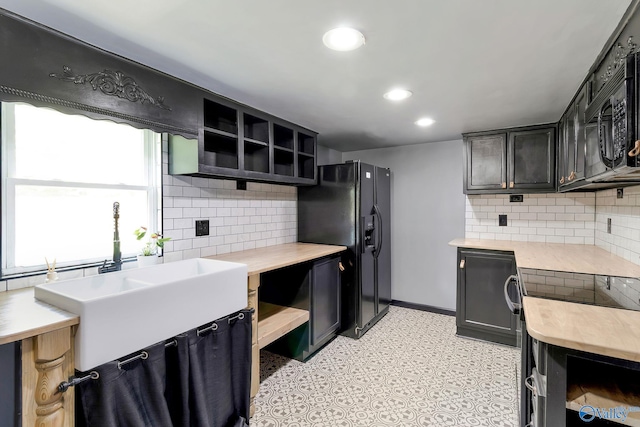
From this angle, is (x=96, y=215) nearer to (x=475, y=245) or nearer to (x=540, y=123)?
(x=475, y=245)

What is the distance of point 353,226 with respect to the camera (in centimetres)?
309

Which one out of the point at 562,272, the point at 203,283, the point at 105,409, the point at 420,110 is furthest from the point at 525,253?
the point at 105,409

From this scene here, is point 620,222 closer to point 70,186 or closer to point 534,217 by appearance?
point 534,217

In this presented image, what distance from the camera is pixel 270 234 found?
3.14 meters

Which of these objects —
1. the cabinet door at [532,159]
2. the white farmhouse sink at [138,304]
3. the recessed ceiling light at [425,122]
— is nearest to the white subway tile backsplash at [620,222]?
the cabinet door at [532,159]

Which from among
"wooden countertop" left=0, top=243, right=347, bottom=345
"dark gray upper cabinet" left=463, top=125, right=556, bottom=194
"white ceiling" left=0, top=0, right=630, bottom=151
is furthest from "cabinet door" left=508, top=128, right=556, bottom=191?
"wooden countertop" left=0, top=243, right=347, bottom=345

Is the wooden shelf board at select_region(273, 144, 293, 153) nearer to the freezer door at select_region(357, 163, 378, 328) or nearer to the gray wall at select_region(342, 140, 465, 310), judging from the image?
the freezer door at select_region(357, 163, 378, 328)

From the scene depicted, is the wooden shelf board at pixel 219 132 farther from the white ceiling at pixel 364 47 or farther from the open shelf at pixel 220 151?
the white ceiling at pixel 364 47

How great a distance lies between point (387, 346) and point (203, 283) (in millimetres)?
2029

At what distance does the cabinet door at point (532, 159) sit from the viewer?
295 cm

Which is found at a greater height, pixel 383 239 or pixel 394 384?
pixel 383 239

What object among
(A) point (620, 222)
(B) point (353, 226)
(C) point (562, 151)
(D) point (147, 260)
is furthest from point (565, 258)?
(D) point (147, 260)

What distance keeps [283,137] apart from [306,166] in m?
0.42

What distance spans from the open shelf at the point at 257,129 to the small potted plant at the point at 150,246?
44.4 inches
